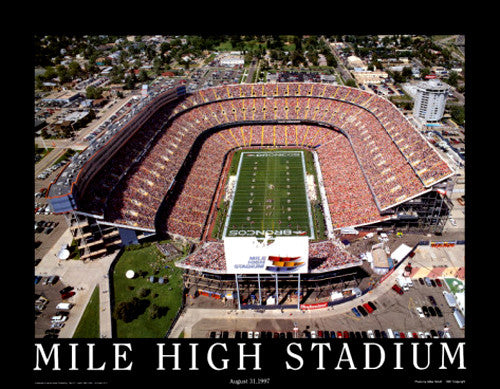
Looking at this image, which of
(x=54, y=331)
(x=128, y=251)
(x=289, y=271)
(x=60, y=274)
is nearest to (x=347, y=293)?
(x=289, y=271)

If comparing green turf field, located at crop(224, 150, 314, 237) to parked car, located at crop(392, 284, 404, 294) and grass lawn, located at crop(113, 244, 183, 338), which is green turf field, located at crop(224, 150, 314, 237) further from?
parked car, located at crop(392, 284, 404, 294)

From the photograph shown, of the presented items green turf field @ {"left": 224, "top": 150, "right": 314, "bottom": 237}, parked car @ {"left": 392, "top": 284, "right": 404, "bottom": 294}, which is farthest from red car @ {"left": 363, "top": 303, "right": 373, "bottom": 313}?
green turf field @ {"left": 224, "top": 150, "right": 314, "bottom": 237}

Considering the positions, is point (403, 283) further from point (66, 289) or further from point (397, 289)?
point (66, 289)

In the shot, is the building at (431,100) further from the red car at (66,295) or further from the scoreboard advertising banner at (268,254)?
the red car at (66,295)

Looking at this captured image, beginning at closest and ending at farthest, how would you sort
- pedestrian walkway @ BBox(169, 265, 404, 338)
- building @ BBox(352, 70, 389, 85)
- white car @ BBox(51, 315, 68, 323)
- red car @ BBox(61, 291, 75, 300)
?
1. pedestrian walkway @ BBox(169, 265, 404, 338)
2. white car @ BBox(51, 315, 68, 323)
3. red car @ BBox(61, 291, 75, 300)
4. building @ BBox(352, 70, 389, 85)

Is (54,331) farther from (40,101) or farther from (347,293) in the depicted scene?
(40,101)

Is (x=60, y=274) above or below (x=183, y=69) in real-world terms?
below
